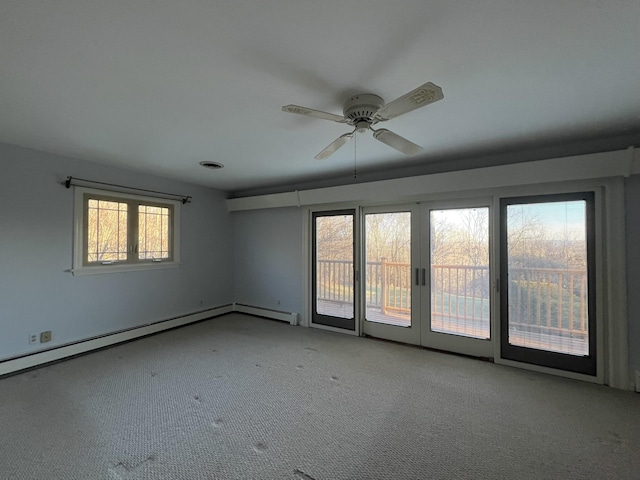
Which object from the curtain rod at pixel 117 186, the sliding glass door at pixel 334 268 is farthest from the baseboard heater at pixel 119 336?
the curtain rod at pixel 117 186

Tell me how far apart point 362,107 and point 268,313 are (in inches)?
155

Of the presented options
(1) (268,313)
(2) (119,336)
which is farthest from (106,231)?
(1) (268,313)

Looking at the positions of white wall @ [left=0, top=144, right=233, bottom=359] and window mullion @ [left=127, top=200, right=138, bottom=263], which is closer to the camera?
white wall @ [left=0, top=144, right=233, bottom=359]

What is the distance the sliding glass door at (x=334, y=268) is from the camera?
14.0 feet

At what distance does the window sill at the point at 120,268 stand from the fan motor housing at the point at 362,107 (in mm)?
3569

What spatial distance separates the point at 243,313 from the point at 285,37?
475 cm

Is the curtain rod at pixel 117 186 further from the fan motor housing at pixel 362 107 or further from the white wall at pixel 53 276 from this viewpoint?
the fan motor housing at pixel 362 107

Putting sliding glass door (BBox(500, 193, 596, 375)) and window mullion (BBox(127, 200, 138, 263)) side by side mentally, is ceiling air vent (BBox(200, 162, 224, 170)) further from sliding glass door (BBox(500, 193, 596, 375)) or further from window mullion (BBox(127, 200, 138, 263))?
sliding glass door (BBox(500, 193, 596, 375))

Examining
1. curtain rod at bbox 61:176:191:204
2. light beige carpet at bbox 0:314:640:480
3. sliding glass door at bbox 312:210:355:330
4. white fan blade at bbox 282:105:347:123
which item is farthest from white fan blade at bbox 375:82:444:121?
curtain rod at bbox 61:176:191:204

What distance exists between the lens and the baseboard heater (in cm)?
294

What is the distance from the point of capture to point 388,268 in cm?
397

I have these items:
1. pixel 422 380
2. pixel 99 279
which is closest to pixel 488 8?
pixel 422 380

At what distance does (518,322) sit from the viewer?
3.14 metres

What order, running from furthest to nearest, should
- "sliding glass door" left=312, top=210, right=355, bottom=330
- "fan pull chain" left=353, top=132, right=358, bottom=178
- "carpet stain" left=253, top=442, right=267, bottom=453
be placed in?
1. "sliding glass door" left=312, top=210, right=355, bottom=330
2. "fan pull chain" left=353, top=132, right=358, bottom=178
3. "carpet stain" left=253, top=442, right=267, bottom=453
